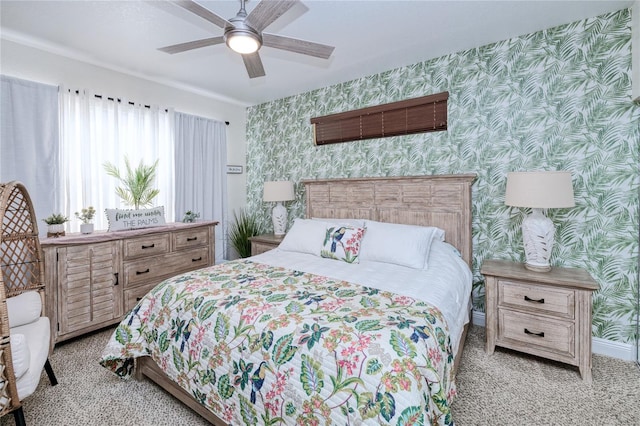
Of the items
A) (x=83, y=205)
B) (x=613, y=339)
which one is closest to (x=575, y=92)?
(x=613, y=339)

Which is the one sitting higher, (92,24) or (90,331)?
(92,24)

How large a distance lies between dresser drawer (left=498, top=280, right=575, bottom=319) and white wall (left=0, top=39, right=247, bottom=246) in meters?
3.69

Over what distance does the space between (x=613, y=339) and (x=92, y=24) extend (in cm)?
485

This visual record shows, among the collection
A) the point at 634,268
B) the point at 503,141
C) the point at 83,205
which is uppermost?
the point at 503,141

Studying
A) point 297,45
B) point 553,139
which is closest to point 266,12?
point 297,45

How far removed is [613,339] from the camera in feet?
7.82

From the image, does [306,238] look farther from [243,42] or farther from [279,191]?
[243,42]

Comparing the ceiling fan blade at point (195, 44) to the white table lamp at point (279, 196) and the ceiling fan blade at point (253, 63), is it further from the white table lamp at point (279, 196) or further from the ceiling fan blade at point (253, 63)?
the white table lamp at point (279, 196)

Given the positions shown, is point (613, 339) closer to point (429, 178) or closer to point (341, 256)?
point (429, 178)

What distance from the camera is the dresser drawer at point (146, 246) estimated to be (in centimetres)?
298

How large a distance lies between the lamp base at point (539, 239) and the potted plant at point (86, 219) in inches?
153

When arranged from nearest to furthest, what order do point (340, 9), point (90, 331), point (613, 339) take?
point (340, 9) → point (613, 339) → point (90, 331)

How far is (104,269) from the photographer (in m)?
2.80

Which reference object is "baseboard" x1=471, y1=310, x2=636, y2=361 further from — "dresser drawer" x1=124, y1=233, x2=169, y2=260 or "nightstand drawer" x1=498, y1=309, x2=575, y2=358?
"dresser drawer" x1=124, y1=233, x2=169, y2=260
